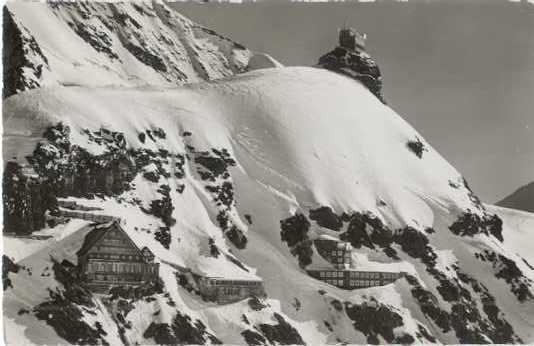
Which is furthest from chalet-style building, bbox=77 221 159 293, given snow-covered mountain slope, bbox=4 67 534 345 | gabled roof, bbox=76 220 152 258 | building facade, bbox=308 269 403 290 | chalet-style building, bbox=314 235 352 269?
chalet-style building, bbox=314 235 352 269

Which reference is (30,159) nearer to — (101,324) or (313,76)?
(101,324)

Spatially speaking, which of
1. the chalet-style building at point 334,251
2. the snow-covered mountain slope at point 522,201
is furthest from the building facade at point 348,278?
the snow-covered mountain slope at point 522,201

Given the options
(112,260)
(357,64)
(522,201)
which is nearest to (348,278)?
(112,260)

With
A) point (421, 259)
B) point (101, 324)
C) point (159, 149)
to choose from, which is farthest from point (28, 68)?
point (421, 259)

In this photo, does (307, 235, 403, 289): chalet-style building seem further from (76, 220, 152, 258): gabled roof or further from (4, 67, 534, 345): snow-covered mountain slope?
(76, 220, 152, 258): gabled roof

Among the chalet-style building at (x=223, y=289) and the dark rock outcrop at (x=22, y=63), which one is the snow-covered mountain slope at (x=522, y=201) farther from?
the dark rock outcrop at (x=22, y=63)
